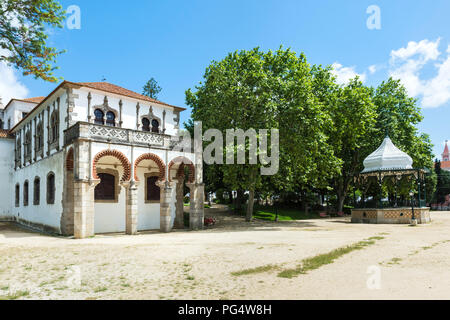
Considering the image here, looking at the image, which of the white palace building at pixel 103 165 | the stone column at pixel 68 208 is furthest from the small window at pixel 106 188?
the stone column at pixel 68 208

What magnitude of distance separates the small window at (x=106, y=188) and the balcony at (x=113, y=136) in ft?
11.7

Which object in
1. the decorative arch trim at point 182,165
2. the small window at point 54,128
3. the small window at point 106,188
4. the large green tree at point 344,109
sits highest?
the large green tree at point 344,109

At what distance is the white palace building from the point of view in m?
19.1

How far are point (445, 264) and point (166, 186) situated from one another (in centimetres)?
1602

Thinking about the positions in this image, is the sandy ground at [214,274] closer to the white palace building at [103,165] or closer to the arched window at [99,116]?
the white palace building at [103,165]

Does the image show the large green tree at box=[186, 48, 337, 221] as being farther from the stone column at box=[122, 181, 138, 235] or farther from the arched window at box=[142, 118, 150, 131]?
the stone column at box=[122, 181, 138, 235]

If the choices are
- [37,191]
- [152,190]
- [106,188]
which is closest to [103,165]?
[106,188]

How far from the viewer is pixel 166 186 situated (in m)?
22.1

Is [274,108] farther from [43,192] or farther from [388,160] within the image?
[43,192]

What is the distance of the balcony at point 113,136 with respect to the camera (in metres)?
18.9

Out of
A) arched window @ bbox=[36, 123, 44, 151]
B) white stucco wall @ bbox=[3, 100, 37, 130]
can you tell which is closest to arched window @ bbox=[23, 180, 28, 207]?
arched window @ bbox=[36, 123, 44, 151]

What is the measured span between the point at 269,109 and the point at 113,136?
1088 cm

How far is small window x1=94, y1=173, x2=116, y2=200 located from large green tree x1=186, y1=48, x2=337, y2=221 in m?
8.05
